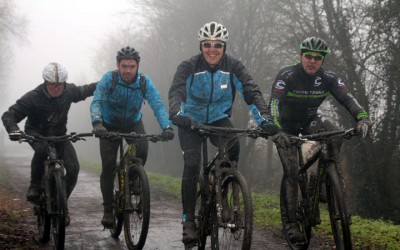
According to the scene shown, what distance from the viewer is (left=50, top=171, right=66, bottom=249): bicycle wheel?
17.1 feet

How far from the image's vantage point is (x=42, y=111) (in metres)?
6.39

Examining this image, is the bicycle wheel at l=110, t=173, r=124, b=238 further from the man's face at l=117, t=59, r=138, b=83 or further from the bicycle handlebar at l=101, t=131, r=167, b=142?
the man's face at l=117, t=59, r=138, b=83

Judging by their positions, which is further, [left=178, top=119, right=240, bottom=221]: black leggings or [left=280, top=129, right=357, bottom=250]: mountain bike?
[left=178, top=119, right=240, bottom=221]: black leggings

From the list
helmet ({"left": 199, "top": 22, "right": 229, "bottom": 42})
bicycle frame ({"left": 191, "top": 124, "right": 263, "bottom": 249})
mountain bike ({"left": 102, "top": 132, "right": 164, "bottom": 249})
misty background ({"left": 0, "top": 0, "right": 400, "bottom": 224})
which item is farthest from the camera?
misty background ({"left": 0, "top": 0, "right": 400, "bottom": 224})

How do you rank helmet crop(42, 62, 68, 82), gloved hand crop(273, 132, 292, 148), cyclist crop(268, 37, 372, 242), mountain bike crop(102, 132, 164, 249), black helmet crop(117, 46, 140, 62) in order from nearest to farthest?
gloved hand crop(273, 132, 292, 148)
cyclist crop(268, 37, 372, 242)
mountain bike crop(102, 132, 164, 249)
black helmet crop(117, 46, 140, 62)
helmet crop(42, 62, 68, 82)

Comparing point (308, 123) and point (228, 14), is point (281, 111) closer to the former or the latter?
point (308, 123)

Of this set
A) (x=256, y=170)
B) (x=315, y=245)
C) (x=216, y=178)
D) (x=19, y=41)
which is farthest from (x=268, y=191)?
(x=19, y=41)

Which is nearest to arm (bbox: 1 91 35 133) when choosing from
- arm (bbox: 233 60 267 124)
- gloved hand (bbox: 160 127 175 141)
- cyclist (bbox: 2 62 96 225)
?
cyclist (bbox: 2 62 96 225)

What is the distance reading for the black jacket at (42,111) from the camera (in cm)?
626

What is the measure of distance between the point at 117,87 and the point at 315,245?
131 inches

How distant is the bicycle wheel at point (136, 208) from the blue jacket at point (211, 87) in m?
1.00

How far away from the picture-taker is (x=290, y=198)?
5254 millimetres

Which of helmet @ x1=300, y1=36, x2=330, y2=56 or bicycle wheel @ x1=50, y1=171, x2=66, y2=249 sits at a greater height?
helmet @ x1=300, y1=36, x2=330, y2=56

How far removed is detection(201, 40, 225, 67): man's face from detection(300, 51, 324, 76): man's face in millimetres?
1132
